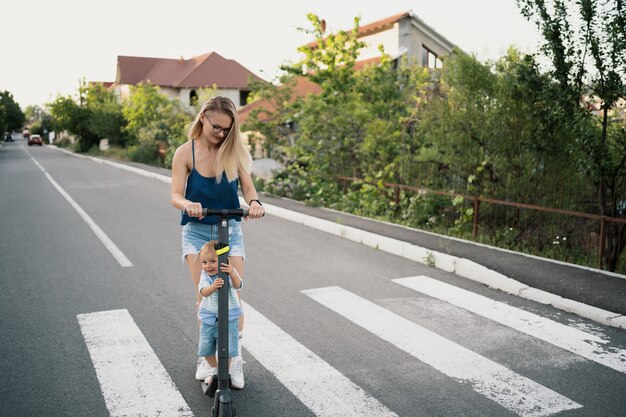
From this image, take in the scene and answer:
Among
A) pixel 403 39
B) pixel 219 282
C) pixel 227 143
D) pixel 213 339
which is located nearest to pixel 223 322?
pixel 219 282

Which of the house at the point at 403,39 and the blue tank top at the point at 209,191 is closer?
the blue tank top at the point at 209,191

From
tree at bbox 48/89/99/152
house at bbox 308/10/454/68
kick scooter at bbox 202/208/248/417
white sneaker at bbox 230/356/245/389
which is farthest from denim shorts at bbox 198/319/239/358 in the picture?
tree at bbox 48/89/99/152

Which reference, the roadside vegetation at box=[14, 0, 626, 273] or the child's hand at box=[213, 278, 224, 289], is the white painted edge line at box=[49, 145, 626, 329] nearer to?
the roadside vegetation at box=[14, 0, 626, 273]

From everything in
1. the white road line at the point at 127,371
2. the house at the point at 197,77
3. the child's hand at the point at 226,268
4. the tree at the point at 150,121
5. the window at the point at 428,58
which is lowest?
the white road line at the point at 127,371

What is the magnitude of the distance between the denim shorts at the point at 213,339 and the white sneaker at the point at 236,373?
0.11m

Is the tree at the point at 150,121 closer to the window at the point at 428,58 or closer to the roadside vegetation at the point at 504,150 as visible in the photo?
the window at the point at 428,58

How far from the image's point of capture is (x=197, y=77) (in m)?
58.0

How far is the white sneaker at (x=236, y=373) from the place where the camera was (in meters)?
3.96

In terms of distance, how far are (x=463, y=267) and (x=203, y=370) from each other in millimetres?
4329

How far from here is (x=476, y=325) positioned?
5422 millimetres

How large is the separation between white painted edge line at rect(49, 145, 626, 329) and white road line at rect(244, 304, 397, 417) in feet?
9.46

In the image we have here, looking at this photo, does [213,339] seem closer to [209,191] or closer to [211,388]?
[211,388]

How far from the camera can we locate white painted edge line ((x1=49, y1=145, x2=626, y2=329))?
223 inches

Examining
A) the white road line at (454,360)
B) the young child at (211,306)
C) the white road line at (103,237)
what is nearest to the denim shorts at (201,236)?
the young child at (211,306)
